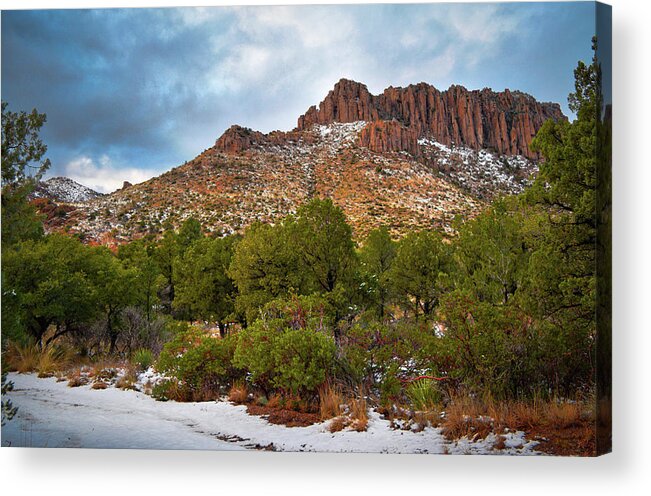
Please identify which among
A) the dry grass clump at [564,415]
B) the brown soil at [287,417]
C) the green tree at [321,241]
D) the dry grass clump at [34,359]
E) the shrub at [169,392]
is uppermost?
the green tree at [321,241]

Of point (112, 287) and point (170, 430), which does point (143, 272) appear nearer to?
point (112, 287)

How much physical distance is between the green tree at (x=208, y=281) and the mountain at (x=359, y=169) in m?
0.59

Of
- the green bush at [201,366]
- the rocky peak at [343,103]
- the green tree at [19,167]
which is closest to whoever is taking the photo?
the green tree at [19,167]

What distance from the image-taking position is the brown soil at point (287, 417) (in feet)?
18.8

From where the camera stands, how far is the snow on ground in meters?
5.35

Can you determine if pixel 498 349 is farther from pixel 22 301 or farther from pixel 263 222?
pixel 22 301

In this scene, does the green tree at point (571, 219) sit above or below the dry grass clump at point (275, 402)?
above

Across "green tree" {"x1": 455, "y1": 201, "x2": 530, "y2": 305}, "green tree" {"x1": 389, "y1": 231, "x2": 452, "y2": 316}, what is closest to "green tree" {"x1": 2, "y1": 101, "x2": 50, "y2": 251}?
"green tree" {"x1": 455, "y1": 201, "x2": 530, "y2": 305}

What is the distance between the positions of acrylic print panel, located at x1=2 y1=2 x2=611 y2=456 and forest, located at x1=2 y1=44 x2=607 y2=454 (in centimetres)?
3

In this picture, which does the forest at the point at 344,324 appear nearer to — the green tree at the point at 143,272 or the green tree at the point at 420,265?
the green tree at the point at 143,272

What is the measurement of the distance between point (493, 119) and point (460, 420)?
5.29m

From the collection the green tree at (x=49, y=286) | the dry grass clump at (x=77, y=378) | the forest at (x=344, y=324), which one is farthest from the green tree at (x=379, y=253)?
the dry grass clump at (x=77, y=378)

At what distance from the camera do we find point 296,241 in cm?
845

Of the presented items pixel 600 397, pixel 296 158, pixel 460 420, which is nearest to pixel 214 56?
pixel 296 158
